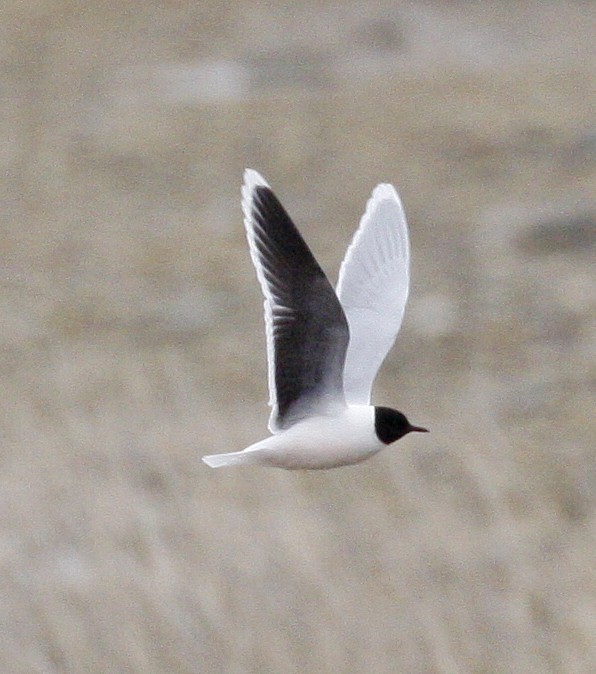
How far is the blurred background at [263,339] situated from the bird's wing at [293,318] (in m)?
1.97

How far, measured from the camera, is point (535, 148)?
9.15m

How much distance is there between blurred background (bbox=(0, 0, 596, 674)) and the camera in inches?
181

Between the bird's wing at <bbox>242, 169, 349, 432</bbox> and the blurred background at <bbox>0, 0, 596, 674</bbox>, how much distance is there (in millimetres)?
1974

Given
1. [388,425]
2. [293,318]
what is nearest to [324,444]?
[388,425]

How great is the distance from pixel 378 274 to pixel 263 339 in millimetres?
4363

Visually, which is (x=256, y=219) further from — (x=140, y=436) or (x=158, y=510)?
(x=140, y=436)

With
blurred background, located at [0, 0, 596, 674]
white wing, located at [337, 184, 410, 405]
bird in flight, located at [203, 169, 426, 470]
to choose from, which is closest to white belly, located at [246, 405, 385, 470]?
bird in flight, located at [203, 169, 426, 470]

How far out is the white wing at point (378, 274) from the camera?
9.11 feet

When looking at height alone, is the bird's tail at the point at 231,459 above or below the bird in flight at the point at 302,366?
below

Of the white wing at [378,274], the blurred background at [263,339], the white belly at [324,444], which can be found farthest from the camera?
the blurred background at [263,339]

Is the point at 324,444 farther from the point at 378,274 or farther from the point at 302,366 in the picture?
the point at 378,274

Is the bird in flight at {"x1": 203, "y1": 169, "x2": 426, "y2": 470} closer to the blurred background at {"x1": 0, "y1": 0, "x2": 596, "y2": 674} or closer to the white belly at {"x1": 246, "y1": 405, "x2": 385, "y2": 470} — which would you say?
the white belly at {"x1": 246, "y1": 405, "x2": 385, "y2": 470}

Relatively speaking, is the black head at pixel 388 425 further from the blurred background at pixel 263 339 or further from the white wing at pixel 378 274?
Answer: the blurred background at pixel 263 339

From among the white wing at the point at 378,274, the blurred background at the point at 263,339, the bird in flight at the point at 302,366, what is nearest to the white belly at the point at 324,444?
the bird in flight at the point at 302,366
